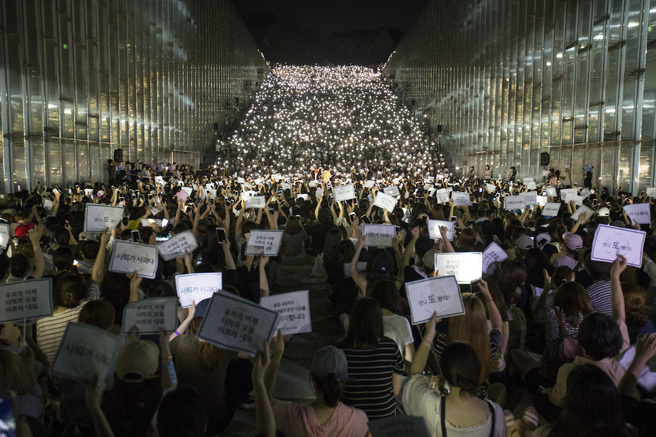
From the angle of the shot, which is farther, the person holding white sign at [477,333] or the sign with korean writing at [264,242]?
the sign with korean writing at [264,242]

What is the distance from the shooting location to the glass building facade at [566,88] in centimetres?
2214

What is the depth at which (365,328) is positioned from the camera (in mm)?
3951

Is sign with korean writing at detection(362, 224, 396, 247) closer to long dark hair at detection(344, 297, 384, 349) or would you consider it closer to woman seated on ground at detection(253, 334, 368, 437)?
long dark hair at detection(344, 297, 384, 349)

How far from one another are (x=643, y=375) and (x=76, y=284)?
4.15 meters

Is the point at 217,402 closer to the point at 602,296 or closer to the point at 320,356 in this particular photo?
the point at 320,356

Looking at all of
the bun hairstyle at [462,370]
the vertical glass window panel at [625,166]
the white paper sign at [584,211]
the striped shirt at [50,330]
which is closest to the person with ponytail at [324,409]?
the bun hairstyle at [462,370]

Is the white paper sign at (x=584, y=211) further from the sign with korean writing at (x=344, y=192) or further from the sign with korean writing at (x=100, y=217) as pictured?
the sign with korean writing at (x=100, y=217)

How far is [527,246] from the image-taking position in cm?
837

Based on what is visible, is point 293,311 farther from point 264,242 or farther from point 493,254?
point 493,254

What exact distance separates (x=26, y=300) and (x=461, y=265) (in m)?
3.72

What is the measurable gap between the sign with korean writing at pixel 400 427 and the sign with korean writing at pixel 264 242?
13.6 ft

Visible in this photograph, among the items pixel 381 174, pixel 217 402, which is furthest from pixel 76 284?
pixel 381 174

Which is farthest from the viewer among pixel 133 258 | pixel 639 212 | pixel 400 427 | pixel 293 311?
pixel 639 212

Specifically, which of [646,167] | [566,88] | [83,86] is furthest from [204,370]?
[566,88]
